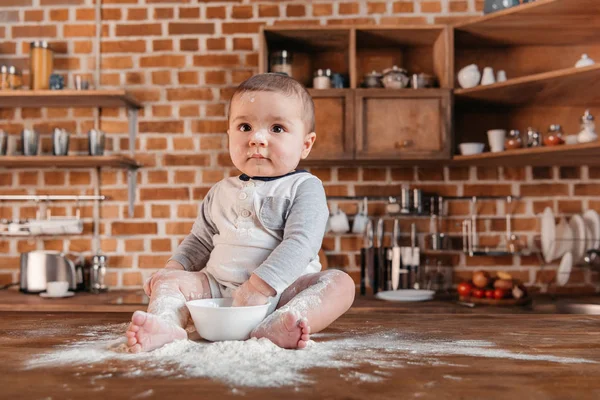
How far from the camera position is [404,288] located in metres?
2.59

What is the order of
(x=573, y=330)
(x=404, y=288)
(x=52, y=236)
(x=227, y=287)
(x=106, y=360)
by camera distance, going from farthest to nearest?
(x=52, y=236) → (x=404, y=288) → (x=227, y=287) → (x=573, y=330) → (x=106, y=360)

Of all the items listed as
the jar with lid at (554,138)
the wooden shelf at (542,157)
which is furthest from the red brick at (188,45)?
the jar with lid at (554,138)

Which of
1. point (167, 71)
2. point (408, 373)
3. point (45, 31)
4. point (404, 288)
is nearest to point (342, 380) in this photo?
point (408, 373)

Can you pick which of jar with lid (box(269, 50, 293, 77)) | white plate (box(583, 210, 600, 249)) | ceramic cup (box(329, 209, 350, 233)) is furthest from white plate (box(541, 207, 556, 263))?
jar with lid (box(269, 50, 293, 77))

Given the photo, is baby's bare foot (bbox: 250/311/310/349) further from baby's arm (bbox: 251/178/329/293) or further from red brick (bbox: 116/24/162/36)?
red brick (bbox: 116/24/162/36)

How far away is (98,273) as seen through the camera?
272 cm

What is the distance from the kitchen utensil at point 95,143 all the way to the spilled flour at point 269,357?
1.81 meters

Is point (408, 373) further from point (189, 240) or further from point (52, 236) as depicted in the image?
point (52, 236)

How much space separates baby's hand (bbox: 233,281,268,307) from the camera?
105 cm

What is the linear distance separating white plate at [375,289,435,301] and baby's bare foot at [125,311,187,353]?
155 centimetres

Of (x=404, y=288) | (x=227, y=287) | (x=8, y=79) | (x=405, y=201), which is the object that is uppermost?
(x=8, y=79)

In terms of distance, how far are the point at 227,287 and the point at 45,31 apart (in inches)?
87.1

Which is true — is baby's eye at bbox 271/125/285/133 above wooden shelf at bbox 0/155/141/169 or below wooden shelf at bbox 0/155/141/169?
below

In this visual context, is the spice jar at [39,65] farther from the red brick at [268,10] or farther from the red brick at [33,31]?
the red brick at [268,10]
